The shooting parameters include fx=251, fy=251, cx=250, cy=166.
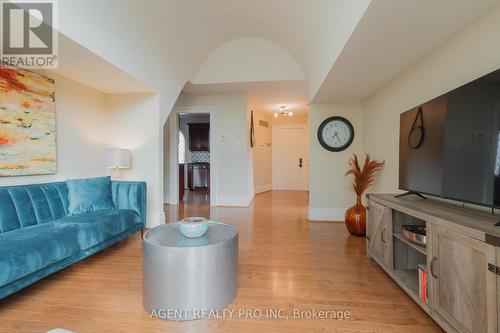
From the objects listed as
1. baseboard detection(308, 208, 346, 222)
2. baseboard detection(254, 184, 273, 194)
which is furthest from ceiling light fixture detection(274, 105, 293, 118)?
baseboard detection(308, 208, 346, 222)

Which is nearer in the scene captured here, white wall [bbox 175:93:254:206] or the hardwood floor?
the hardwood floor

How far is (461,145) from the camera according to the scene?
62.6 inches

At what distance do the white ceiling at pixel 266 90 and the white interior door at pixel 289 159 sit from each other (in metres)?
1.69

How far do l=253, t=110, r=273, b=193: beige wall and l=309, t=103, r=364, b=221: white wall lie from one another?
9.21 ft

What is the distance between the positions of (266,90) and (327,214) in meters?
2.75

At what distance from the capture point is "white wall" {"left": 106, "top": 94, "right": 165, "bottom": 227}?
373cm

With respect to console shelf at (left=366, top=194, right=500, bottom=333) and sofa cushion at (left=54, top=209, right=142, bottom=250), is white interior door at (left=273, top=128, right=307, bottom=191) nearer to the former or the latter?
sofa cushion at (left=54, top=209, right=142, bottom=250)

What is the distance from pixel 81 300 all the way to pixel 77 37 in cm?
210

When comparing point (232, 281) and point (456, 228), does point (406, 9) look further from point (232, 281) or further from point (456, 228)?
point (232, 281)

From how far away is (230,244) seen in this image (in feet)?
5.89

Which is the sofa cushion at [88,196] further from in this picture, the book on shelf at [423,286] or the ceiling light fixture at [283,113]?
Answer: the ceiling light fixture at [283,113]

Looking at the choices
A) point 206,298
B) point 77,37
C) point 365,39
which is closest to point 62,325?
point 206,298

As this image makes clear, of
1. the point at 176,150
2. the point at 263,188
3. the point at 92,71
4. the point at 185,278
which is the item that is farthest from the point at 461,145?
the point at 263,188

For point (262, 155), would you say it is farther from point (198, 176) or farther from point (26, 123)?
point (26, 123)
